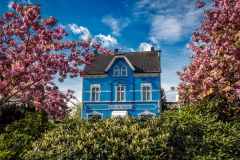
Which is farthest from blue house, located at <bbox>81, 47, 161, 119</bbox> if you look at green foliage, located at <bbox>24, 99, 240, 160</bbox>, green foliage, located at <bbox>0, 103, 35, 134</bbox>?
green foliage, located at <bbox>24, 99, 240, 160</bbox>

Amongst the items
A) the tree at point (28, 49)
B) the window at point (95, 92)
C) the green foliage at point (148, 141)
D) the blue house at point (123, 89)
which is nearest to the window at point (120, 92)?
the blue house at point (123, 89)

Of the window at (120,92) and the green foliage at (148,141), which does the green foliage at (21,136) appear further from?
the window at (120,92)

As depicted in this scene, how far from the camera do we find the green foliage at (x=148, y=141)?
14.0 feet

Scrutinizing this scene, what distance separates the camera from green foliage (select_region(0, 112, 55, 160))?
6.12 metres

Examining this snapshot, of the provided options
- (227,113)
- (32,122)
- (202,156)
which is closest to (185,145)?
(202,156)

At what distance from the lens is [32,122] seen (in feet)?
26.4

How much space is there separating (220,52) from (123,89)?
1819cm

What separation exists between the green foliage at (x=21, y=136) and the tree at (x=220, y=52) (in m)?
5.71

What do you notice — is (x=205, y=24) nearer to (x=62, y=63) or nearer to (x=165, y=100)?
(x=62, y=63)

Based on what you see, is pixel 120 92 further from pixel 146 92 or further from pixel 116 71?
pixel 146 92

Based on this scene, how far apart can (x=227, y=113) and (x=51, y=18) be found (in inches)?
265

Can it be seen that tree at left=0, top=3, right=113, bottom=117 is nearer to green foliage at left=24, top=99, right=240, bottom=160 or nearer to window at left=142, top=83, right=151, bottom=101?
green foliage at left=24, top=99, right=240, bottom=160

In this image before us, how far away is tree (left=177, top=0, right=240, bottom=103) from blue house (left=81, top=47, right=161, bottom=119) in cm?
1544

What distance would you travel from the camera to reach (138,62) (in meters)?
26.5
